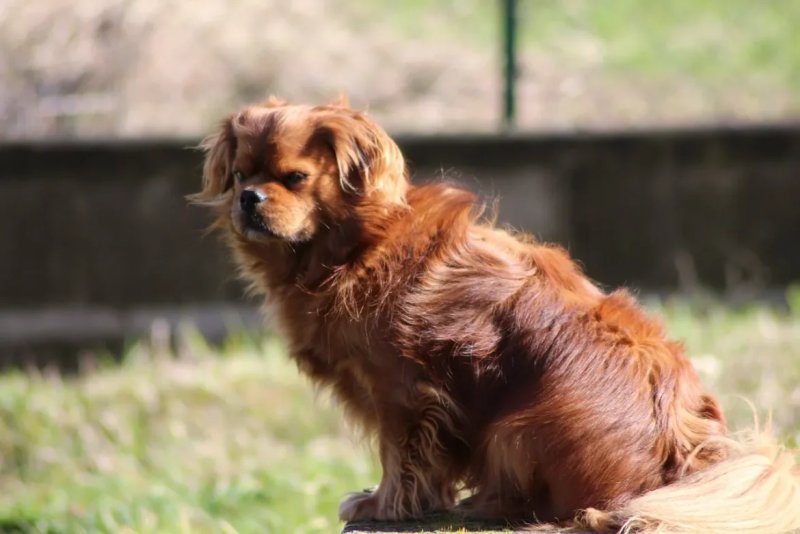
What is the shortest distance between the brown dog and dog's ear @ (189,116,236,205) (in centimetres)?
1

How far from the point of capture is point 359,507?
417 cm

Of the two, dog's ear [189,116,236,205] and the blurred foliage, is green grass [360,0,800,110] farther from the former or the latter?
dog's ear [189,116,236,205]

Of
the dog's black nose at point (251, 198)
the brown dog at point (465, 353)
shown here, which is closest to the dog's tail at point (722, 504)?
the brown dog at point (465, 353)

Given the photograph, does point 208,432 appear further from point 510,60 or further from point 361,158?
point 510,60

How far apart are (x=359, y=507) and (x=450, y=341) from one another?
0.71m

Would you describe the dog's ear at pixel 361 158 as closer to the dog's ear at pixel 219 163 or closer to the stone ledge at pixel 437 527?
the dog's ear at pixel 219 163

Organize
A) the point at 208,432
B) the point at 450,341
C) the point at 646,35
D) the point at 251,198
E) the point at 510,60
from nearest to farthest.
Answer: the point at 450,341
the point at 251,198
the point at 208,432
the point at 510,60
the point at 646,35

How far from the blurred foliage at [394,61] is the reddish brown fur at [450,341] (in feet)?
15.8

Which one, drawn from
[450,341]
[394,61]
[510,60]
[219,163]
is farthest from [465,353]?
[394,61]

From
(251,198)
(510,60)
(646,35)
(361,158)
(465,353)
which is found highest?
(646,35)

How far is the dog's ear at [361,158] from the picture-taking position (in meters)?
4.16

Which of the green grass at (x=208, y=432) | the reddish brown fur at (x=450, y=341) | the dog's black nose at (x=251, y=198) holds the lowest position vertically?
the green grass at (x=208, y=432)

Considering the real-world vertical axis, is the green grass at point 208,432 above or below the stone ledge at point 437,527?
below

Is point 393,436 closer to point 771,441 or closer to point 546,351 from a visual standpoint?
point 546,351
